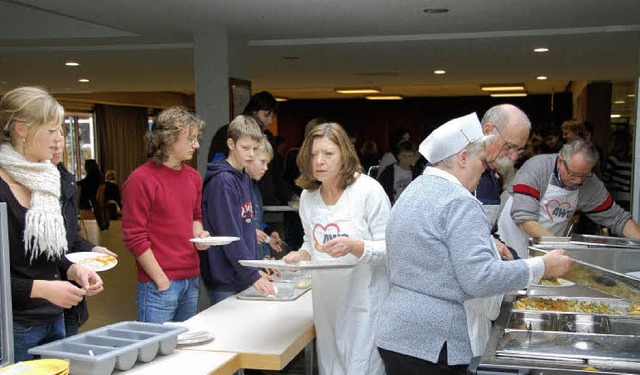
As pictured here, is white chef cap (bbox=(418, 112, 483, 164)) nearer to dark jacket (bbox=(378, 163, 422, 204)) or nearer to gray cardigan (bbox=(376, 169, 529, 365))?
gray cardigan (bbox=(376, 169, 529, 365))

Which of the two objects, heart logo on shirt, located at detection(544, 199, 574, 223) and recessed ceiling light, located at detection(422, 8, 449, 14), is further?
recessed ceiling light, located at detection(422, 8, 449, 14)

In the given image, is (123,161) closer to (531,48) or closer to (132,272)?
→ (132,272)

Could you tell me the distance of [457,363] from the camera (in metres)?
1.83

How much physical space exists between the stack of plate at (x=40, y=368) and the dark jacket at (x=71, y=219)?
0.50 m

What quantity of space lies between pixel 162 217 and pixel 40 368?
1.12 m

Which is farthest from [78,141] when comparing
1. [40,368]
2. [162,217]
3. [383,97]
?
[40,368]

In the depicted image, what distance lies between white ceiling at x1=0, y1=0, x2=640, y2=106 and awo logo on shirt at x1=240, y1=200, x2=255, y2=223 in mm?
1731

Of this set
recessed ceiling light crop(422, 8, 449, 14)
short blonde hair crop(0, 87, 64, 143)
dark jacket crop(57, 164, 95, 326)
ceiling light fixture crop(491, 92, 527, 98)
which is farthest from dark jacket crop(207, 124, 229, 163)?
ceiling light fixture crop(491, 92, 527, 98)

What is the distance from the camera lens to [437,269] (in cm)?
179

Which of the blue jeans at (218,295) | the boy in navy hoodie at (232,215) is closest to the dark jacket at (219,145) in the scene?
the boy in navy hoodie at (232,215)

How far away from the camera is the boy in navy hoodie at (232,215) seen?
2.59 meters

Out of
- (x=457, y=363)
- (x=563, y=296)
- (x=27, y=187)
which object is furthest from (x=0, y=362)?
(x=563, y=296)

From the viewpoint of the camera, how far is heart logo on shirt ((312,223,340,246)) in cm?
229

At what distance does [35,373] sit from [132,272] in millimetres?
5913
